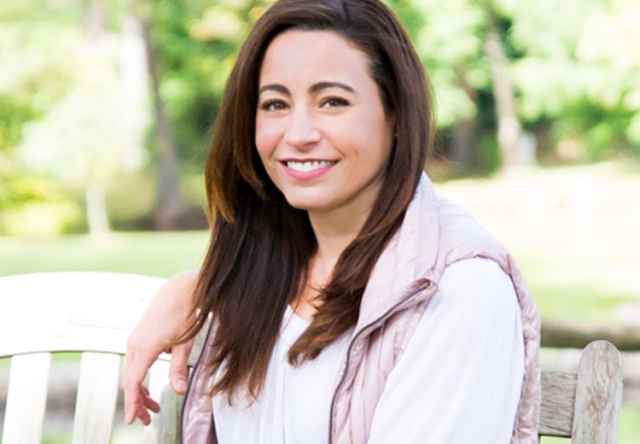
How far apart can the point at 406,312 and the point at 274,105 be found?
1.25ft

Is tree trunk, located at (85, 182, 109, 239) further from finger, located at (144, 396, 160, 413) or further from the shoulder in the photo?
the shoulder

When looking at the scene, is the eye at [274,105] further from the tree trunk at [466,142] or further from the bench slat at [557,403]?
the tree trunk at [466,142]

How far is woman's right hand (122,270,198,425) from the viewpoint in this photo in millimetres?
1630

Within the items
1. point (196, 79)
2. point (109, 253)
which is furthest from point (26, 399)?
point (196, 79)

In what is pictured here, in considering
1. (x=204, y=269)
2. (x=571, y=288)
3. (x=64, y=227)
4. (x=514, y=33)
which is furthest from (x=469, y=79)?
(x=204, y=269)

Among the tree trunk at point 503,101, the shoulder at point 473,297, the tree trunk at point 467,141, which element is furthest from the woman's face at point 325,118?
the tree trunk at point 467,141

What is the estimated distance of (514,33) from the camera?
15234 mm

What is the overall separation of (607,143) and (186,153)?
6.08 metres

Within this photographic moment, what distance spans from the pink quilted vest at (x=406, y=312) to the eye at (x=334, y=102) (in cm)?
19

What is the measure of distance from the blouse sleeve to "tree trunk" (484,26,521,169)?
1431cm

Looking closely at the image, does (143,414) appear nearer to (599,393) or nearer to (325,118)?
(325,118)

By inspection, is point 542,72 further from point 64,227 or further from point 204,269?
point 204,269

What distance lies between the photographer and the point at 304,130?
1572 mm

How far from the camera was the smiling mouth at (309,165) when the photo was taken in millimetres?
1581
